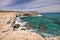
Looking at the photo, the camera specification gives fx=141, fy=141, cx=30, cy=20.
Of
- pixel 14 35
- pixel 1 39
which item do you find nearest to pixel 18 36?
pixel 14 35

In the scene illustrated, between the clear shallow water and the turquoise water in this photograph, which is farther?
the turquoise water

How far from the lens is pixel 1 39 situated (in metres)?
3.68

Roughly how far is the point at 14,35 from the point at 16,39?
0.21 metres

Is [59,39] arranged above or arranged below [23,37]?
below

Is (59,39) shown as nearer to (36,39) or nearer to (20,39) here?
(36,39)

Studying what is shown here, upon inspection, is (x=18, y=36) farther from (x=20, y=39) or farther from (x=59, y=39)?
(x=59, y=39)

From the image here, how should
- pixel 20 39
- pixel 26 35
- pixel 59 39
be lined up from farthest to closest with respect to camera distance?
pixel 59 39, pixel 26 35, pixel 20 39

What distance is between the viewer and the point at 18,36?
358cm

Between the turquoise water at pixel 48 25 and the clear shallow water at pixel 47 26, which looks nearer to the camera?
the clear shallow water at pixel 47 26

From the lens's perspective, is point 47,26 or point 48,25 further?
point 48,25

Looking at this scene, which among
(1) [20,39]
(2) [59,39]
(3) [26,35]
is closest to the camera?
(1) [20,39]

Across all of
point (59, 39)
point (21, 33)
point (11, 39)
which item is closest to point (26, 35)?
point (21, 33)

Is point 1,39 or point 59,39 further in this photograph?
point 59,39

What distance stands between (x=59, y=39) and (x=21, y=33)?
1.38 m
